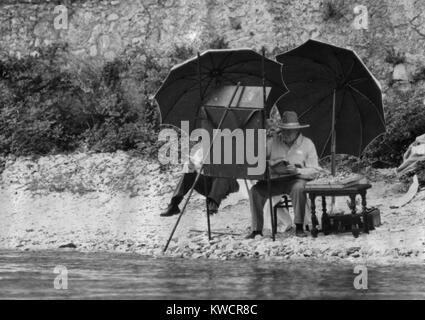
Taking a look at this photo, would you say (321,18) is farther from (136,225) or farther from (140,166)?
(136,225)

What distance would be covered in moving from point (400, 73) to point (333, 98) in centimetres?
591

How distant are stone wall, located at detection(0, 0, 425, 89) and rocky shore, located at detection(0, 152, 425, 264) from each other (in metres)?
3.21

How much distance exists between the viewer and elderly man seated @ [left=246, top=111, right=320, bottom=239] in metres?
13.5

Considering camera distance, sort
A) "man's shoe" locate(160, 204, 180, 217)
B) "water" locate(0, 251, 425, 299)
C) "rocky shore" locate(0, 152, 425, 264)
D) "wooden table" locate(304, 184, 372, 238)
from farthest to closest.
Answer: "man's shoe" locate(160, 204, 180, 217) < "rocky shore" locate(0, 152, 425, 264) < "wooden table" locate(304, 184, 372, 238) < "water" locate(0, 251, 425, 299)

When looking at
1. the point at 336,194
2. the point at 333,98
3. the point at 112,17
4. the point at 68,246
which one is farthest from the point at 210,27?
the point at 336,194

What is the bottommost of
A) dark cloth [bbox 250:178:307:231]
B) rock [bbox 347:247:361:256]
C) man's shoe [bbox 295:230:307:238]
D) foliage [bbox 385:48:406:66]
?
rock [bbox 347:247:361:256]

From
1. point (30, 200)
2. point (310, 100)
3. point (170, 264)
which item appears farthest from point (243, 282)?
point (30, 200)

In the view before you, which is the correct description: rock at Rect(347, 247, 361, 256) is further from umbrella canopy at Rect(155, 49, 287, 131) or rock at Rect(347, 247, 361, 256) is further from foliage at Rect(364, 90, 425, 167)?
foliage at Rect(364, 90, 425, 167)

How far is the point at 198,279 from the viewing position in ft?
38.8

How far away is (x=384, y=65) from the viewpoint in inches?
787

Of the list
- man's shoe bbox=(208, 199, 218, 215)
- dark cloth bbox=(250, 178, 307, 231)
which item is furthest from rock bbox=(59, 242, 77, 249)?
dark cloth bbox=(250, 178, 307, 231)

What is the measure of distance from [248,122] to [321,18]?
8.02 meters

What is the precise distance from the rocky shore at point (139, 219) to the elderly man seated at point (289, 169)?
336 millimetres

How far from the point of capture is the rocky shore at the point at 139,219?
13172 mm
